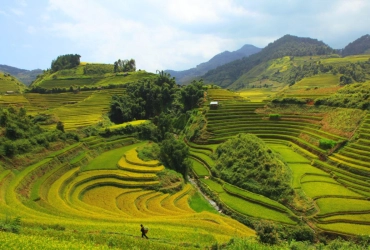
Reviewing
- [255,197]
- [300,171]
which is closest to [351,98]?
[300,171]

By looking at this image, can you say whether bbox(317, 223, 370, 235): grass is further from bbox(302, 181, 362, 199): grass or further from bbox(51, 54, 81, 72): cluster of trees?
bbox(51, 54, 81, 72): cluster of trees

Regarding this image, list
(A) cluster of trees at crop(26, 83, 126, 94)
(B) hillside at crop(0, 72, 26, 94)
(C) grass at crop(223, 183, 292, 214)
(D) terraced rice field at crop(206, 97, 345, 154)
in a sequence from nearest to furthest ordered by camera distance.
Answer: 1. (C) grass at crop(223, 183, 292, 214)
2. (D) terraced rice field at crop(206, 97, 345, 154)
3. (A) cluster of trees at crop(26, 83, 126, 94)
4. (B) hillside at crop(0, 72, 26, 94)

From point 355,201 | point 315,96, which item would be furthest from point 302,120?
point 355,201

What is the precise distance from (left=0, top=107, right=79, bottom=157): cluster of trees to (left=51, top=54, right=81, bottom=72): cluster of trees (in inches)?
3129

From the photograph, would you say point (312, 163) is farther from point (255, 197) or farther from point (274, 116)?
point (274, 116)

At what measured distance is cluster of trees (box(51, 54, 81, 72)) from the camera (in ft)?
380

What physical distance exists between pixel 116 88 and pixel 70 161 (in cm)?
5357

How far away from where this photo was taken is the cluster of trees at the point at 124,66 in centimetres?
11531

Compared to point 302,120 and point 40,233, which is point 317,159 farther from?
point 40,233

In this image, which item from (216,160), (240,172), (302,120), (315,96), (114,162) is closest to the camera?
(240,172)

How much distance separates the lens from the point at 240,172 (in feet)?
128

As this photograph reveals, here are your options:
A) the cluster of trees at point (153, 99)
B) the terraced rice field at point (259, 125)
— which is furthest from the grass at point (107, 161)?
the cluster of trees at point (153, 99)

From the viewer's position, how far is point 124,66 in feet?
384

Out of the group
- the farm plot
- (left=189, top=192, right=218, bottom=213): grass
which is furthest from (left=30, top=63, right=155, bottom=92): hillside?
the farm plot
